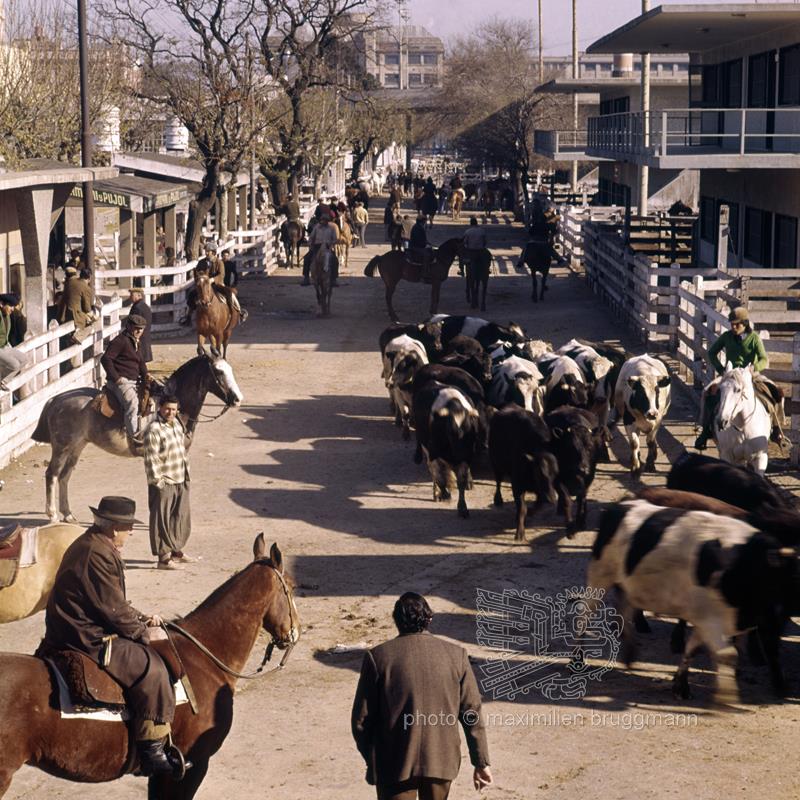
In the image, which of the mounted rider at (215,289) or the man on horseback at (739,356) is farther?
the mounted rider at (215,289)

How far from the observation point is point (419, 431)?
15.0m

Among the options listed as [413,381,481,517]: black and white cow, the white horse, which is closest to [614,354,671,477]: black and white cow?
the white horse

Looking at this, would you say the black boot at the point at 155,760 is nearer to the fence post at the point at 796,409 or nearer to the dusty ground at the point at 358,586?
the dusty ground at the point at 358,586

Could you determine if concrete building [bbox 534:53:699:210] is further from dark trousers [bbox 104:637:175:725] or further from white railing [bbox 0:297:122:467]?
dark trousers [bbox 104:637:175:725]

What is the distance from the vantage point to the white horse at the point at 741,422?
1336 centimetres

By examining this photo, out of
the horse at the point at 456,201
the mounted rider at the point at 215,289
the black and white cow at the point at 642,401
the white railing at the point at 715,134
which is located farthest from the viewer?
the horse at the point at 456,201

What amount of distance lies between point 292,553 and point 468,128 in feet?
193

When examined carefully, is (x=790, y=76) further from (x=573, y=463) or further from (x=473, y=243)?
(x=573, y=463)

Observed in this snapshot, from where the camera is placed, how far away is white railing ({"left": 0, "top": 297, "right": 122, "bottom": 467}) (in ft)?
51.4

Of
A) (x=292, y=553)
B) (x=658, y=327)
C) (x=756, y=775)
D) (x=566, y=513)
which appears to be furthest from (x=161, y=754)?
(x=658, y=327)

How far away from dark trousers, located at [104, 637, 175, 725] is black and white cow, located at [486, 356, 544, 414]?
924cm

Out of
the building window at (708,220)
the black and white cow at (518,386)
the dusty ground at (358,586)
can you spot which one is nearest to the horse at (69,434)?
the dusty ground at (358,586)

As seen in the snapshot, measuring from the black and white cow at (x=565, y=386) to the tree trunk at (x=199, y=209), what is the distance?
16.2m

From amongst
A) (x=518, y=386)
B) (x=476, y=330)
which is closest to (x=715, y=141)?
(x=476, y=330)
